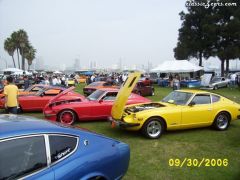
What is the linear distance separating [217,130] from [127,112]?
9.89 feet

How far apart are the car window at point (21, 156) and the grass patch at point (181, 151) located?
2914 mm

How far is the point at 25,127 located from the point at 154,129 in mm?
5953

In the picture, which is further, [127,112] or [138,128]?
[127,112]

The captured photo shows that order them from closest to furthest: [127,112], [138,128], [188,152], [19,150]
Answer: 1. [19,150]
2. [188,152]
3. [138,128]
4. [127,112]

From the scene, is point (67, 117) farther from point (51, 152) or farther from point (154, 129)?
point (51, 152)

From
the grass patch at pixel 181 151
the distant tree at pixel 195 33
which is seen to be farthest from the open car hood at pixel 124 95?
the distant tree at pixel 195 33

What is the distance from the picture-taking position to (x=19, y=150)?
3350mm

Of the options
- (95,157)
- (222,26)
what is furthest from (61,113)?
(222,26)

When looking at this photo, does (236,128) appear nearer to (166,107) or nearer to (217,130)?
(217,130)

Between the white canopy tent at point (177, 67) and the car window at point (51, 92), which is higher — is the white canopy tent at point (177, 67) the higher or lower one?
the higher one

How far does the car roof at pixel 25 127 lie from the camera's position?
11.0ft
